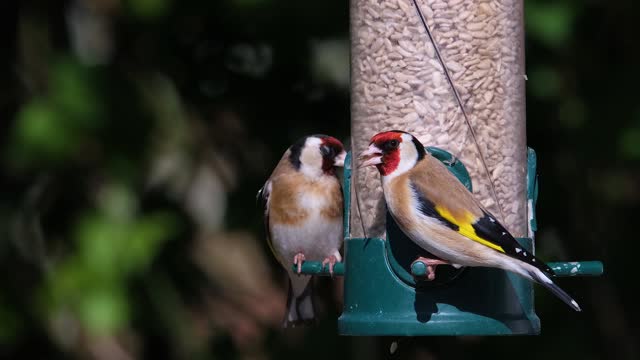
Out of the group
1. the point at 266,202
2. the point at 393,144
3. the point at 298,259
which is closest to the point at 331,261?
the point at 298,259

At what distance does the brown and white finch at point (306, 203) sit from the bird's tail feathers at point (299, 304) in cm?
23

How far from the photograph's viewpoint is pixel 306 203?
6395 mm

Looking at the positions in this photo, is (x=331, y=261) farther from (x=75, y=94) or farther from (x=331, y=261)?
(x=75, y=94)

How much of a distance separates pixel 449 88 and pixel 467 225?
1.86ft

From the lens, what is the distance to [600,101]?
698cm

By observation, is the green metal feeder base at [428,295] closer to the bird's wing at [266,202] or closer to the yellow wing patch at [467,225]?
the yellow wing patch at [467,225]

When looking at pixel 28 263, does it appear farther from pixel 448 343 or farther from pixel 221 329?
pixel 448 343

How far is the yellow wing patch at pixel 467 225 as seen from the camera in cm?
512

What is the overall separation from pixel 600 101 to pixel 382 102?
168 centimetres

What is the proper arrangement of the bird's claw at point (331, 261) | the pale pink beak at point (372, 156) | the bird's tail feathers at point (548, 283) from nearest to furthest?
the bird's tail feathers at point (548, 283)
the pale pink beak at point (372, 156)
the bird's claw at point (331, 261)

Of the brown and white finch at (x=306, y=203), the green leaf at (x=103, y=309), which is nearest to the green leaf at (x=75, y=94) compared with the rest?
the green leaf at (x=103, y=309)

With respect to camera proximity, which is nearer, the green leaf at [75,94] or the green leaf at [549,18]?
the green leaf at [75,94]

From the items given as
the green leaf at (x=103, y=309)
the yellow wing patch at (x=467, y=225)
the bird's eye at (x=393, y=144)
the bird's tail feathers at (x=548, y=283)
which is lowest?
the green leaf at (x=103, y=309)

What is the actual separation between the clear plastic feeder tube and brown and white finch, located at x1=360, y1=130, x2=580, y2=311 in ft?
0.62
